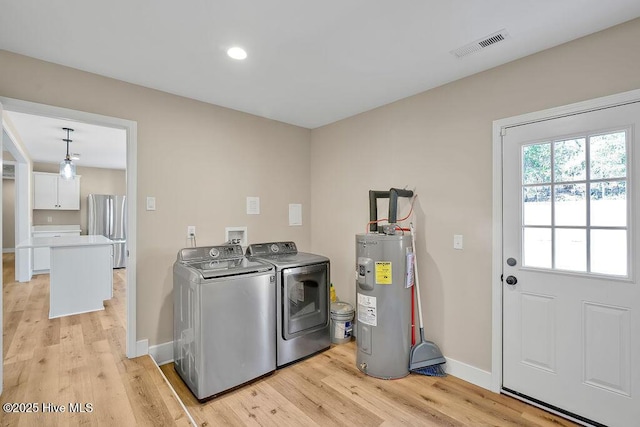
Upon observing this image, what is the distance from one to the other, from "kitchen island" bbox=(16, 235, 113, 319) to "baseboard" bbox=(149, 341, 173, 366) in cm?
206

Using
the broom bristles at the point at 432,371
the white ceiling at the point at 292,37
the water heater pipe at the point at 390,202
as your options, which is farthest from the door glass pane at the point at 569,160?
the broom bristles at the point at 432,371

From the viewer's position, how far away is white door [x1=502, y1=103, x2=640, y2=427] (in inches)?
70.9

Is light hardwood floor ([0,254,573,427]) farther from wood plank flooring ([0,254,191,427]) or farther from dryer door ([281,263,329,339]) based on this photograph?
dryer door ([281,263,329,339])

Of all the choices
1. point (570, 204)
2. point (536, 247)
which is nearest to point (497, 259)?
point (536, 247)

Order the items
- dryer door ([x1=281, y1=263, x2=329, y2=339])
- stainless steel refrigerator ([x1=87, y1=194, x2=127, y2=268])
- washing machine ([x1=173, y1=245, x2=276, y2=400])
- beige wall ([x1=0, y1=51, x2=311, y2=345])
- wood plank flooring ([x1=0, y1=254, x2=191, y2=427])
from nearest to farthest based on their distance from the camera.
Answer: wood plank flooring ([x1=0, y1=254, x2=191, y2=427]) → washing machine ([x1=173, y1=245, x2=276, y2=400]) → beige wall ([x1=0, y1=51, x2=311, y2=345]) → dryer door ([x1=281, y1=263, x2=329, y2=339]) → stainless steel refrigerator ([x1=87, y1=194, x2=127, y2=268])

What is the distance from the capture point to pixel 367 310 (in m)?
2.57

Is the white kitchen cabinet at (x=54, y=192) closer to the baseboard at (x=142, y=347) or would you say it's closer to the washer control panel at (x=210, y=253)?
the baseboard at (x=142, y=347)

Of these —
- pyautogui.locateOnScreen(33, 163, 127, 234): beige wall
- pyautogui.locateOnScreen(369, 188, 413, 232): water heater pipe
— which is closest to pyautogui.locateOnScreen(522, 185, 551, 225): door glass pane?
pyautogui.locateOnScreen(369, 188, 413, 232): water heater pipe

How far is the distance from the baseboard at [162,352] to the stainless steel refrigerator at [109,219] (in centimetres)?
514

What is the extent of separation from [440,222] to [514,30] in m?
1.44

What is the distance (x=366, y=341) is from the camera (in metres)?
2.58

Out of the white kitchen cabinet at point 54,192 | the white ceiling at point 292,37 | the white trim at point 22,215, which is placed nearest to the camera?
the white ceiling at point 292,37

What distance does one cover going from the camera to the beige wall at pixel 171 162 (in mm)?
2334

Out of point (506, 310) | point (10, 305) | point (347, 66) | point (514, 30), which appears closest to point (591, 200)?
→ point (506, 310)
